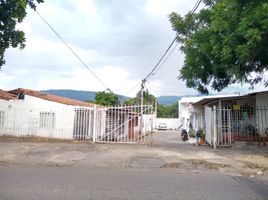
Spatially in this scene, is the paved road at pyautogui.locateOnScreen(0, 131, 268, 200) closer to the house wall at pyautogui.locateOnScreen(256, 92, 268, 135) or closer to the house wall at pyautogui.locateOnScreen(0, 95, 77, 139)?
the house wall at pyautogui.locateOnScreen(256, 92, 268, 135)

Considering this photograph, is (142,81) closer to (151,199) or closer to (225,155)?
(225,155)

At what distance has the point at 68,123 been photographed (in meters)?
21.0

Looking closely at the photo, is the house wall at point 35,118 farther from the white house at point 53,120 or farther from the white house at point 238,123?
the white house at point 238,123

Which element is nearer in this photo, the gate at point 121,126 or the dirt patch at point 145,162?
the dirt patch at point 145,162

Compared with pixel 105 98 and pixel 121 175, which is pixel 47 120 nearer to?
pixel 121 175

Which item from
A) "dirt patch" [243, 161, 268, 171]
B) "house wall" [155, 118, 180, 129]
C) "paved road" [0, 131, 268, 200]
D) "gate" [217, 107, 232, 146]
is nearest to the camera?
"paved road" [0, 131, 268, 200]

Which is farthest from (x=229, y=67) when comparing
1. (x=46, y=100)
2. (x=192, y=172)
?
(x=46, y=100)

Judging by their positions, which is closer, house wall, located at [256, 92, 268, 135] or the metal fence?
the metal fence

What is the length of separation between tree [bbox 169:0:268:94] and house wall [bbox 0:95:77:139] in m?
8.27

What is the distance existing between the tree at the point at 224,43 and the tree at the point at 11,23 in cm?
694

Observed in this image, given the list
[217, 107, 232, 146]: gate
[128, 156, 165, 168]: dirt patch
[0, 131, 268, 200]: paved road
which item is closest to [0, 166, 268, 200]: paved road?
[0, 131, 268, 200]: paved road

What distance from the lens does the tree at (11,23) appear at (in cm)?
1203

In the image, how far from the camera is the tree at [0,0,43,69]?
12.0m

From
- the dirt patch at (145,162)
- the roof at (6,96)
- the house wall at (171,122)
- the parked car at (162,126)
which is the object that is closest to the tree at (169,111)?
the house wall at (171,122)
